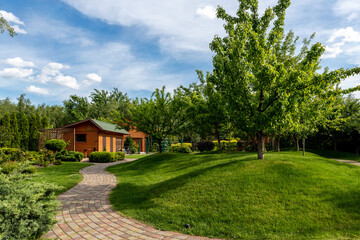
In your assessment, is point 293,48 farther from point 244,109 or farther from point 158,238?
point 158,238

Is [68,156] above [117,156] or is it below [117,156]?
above

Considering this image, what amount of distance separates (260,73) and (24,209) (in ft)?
24.3

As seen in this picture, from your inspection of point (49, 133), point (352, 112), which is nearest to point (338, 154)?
point (352, 112)

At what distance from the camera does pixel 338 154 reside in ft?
71.1

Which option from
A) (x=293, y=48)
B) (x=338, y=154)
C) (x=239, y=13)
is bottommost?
(x=338, y=154)

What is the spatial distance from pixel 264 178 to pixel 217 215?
2.38 m

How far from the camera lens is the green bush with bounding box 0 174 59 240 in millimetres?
3412

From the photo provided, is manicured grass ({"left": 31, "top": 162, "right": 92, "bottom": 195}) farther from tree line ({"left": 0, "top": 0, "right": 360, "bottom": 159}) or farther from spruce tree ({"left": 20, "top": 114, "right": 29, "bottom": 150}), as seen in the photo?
spruce tree ({"left": 20, "top": 114, "right": 29, "bottom": 150})

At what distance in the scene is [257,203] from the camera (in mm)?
5668

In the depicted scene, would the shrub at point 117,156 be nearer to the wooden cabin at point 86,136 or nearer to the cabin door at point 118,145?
the wooden cabin at point 86,136

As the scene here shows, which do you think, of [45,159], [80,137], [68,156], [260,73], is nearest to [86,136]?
[80,137]

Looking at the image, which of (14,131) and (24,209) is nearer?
(24,209)

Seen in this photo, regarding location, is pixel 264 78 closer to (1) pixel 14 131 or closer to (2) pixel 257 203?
(2) pixel 257 203

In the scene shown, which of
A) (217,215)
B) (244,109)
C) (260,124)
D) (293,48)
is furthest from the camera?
(293,48)
